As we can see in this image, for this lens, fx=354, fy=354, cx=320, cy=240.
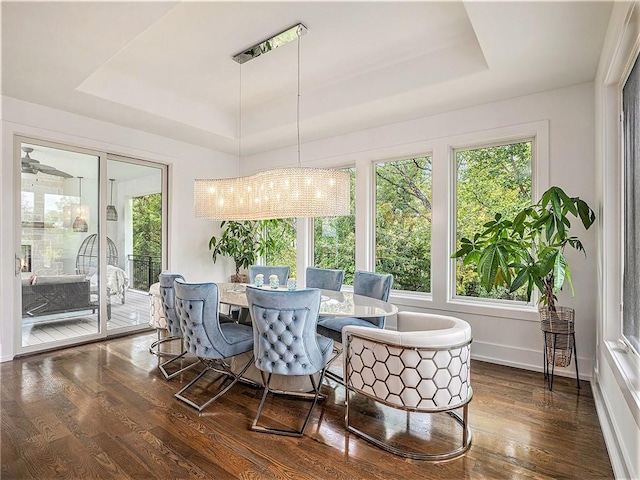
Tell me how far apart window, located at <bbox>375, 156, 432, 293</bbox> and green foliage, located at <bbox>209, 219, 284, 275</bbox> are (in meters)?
1.76

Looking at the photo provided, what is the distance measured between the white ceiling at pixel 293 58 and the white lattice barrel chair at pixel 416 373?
2097mm

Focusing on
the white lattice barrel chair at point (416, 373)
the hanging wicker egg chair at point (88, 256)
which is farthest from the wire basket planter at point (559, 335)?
the hanging wicker egg chair at point (88, 256)

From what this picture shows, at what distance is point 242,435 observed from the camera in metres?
2.27

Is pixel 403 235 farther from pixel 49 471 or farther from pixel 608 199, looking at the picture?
pixel 49 471

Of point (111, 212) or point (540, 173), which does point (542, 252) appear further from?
point (111, 212)

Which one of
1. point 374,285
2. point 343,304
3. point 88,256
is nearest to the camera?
point 343,304

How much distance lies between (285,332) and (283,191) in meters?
1.38

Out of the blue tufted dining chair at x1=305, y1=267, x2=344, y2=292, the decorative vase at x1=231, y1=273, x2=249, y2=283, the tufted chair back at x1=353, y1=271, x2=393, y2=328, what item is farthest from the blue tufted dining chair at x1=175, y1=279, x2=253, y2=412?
the decorative vase at x1=231, y1=273, x2=249, y2=283

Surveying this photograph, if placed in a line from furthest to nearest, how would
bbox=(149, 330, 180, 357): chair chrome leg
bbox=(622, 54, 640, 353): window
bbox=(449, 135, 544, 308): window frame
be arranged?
bbox=(149, 330, 180, 357): chair chrome leg, bbox=(449, 135, 544, 308): window frame, bbox=(622, 54, 640, 353): window

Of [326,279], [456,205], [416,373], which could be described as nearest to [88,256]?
[326,279]

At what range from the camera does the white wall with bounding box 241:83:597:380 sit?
10.5 feet

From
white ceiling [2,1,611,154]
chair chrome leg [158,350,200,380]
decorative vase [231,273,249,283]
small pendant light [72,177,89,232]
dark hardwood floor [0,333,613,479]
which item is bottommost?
dark hardwood floor [0,333,613,479]

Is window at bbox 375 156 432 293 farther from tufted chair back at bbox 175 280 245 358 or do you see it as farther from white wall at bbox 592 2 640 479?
tufted chair back at bbox 175 280 245 358

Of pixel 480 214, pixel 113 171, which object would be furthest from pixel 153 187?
pixel 480 214
